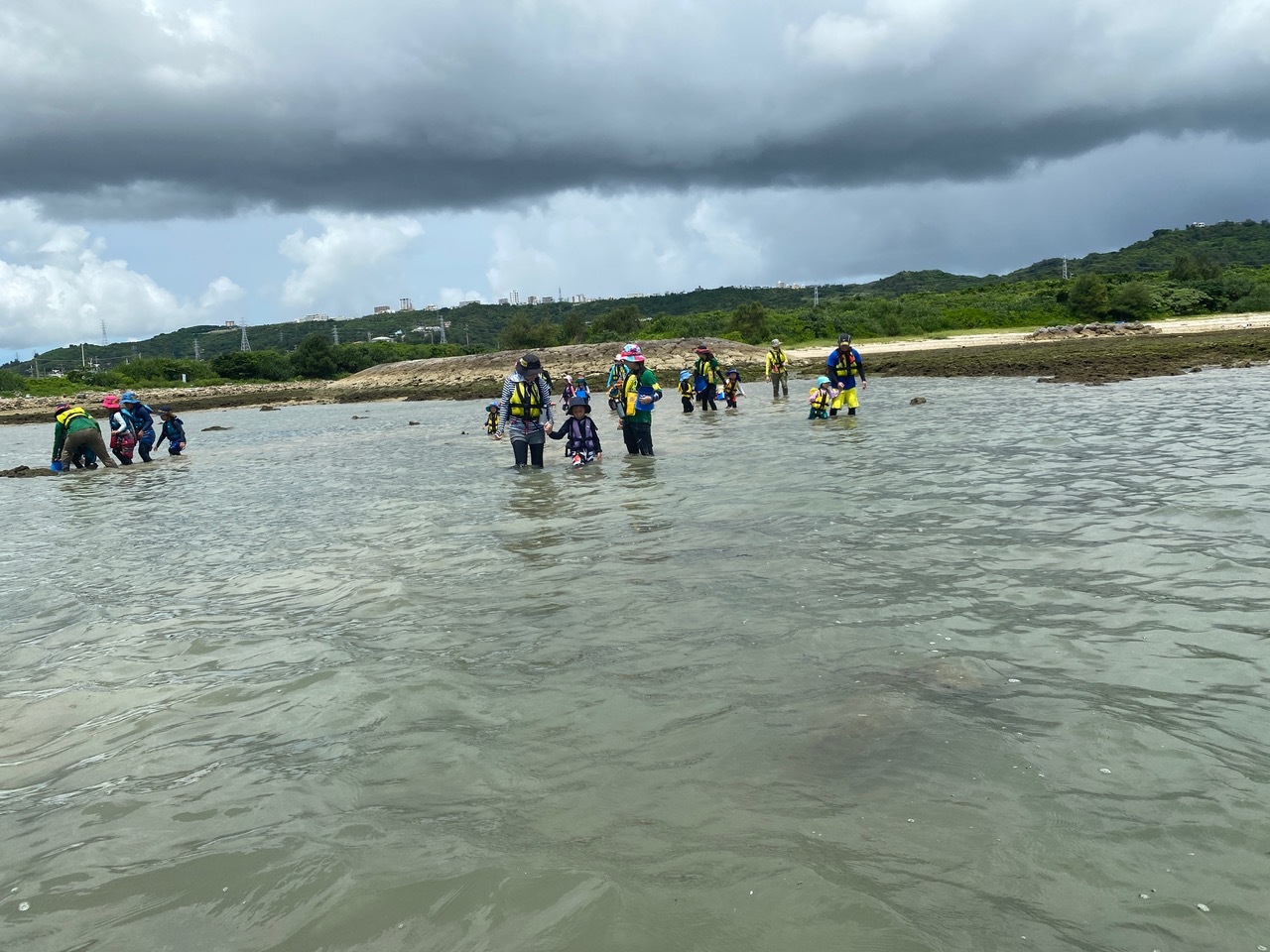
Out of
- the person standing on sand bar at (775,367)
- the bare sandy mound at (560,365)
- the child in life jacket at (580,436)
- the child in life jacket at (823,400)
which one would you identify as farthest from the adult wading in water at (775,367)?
the bare sandy mound at (560,365)

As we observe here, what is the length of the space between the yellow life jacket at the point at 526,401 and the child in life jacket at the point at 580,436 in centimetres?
53

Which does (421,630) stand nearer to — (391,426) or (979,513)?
(979,513)

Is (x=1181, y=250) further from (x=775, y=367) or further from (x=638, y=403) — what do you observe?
(x=638, y=403)

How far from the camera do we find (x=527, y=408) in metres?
16.3

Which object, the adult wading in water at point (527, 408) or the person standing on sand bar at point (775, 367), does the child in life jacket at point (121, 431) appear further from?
the person standing on sand bar at point (775, 367)

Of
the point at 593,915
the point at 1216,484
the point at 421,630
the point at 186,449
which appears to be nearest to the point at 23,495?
the point at 186,449

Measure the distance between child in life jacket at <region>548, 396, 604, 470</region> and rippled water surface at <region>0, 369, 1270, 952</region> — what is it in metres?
5.09

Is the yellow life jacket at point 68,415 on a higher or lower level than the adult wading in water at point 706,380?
higher

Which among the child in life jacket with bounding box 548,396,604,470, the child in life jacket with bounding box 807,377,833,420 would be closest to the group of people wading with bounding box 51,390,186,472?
the child in life jacket with bounding box 548,396,604,470

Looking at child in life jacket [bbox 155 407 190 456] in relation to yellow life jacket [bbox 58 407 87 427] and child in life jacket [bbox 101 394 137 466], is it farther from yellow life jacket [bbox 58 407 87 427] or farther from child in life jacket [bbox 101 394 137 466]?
yellow life jacket [bbox 58 407 87 427]

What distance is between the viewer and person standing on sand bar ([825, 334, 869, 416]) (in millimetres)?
21516

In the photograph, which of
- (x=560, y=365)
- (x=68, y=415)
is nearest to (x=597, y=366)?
(x=560, y=365)

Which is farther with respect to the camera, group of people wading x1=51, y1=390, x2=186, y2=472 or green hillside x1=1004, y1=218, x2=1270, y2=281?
green hillside x1=1004, y1=218, x2=1270, y2=281

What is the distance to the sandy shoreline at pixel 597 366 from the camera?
132 feet
